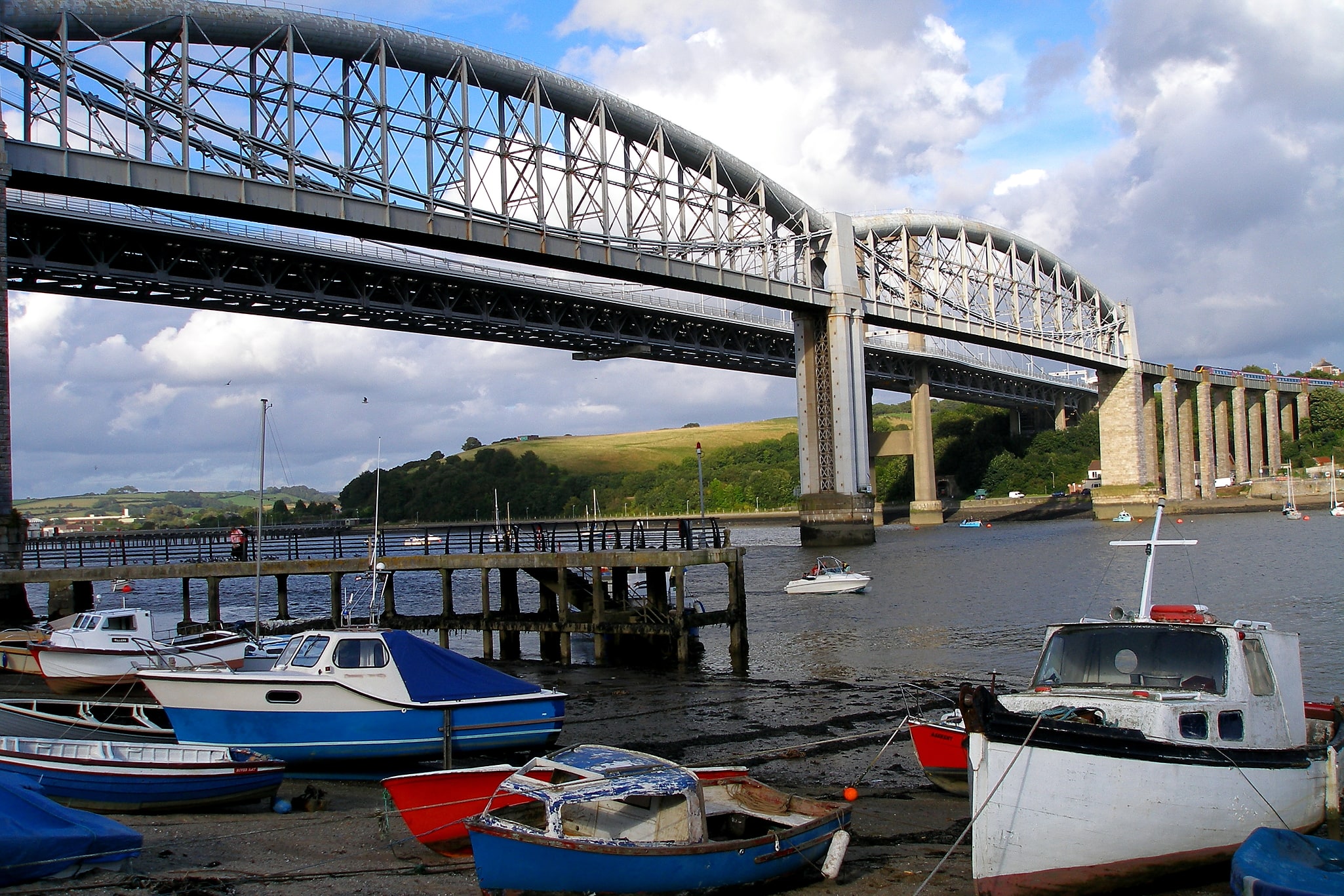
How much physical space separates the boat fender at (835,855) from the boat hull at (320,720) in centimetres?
632

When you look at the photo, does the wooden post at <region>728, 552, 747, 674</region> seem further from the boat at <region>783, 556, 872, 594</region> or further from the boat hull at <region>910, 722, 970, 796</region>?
the boat at <region>783, 556, 872, 594</region>

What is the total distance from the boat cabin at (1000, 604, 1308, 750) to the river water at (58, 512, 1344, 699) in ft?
36.3

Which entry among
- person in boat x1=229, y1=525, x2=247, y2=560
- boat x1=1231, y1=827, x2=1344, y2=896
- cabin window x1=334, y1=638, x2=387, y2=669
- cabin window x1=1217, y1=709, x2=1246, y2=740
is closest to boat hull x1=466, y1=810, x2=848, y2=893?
boat x1=1231, y1=827, x2=1344, y2=896

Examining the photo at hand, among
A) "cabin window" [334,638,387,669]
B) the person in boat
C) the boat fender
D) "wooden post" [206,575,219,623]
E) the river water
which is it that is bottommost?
the river water

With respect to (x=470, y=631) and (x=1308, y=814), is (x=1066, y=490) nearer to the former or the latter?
(x=470, y=631)

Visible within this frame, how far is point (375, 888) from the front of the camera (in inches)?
408

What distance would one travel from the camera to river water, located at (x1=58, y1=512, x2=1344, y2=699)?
27422mm

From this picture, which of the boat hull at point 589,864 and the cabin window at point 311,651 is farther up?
the cabin window at point 311,651

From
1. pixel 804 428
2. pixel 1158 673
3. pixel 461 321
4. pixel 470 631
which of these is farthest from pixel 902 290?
pixel 1158 673

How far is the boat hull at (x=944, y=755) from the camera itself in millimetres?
14344

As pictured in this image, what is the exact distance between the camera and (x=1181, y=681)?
11117 mm

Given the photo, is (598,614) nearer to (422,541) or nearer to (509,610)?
(509,610)

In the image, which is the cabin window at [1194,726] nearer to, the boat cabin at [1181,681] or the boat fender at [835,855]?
the boat cabin at [1181,681]

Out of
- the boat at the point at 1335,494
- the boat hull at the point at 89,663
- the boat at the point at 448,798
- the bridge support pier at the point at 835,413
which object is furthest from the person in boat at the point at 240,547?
the boat at the point at 1335,494
